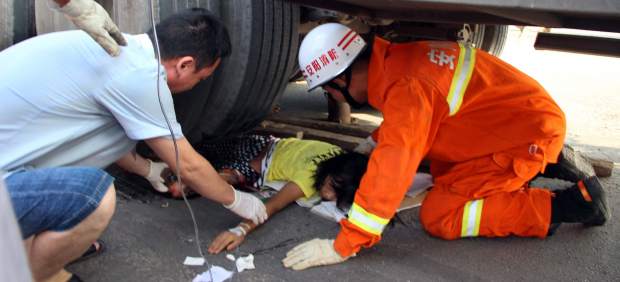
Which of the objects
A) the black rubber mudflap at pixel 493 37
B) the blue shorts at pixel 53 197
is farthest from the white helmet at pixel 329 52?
the black rubber mudflap at pixel 493 37

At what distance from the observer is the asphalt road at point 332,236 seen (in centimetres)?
192

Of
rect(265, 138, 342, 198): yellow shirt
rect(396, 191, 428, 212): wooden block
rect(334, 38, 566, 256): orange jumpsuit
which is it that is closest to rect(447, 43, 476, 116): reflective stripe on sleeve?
rect(334, 38, 566, 256): orange jumpsuit

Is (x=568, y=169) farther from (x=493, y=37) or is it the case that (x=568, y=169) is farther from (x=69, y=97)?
(x=493, y=37)

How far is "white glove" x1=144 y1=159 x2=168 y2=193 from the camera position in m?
2.49

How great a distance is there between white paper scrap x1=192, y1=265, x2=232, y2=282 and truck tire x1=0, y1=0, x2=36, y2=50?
1720 mm

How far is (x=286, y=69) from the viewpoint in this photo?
8.98ft

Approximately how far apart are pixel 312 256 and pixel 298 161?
28.8 inches

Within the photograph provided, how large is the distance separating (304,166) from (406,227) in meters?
0.56

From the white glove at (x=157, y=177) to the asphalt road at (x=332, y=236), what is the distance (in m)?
0.06

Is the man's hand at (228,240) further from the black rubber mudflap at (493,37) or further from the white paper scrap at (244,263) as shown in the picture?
the black rubber mudflap at (493,37)

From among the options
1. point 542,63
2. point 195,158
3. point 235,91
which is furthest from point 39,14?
point 542,63

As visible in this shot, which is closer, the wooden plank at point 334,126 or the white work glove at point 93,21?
the white work glove at point 93,21

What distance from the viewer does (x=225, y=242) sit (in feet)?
6.80

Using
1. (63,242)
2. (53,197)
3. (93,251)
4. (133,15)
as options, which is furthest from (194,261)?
(133,15)
